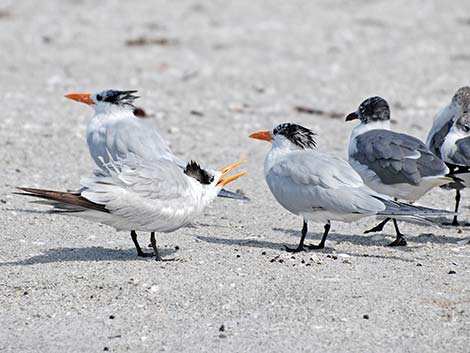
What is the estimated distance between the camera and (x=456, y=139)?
693 cm

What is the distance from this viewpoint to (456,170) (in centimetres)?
643

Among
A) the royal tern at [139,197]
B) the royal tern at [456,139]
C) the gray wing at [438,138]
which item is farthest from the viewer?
the gray wing at [438,138]

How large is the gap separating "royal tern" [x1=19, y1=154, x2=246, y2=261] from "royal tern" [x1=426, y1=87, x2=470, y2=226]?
173 cm

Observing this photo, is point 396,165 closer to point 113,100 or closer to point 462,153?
point 462,153

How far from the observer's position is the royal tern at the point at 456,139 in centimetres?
651

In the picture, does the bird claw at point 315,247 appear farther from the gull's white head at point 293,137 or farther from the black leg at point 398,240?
the gull's white head at point 293,137

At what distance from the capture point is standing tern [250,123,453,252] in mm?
5766

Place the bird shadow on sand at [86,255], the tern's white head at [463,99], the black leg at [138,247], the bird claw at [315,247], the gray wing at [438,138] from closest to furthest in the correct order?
the bird shadow on sand at [86,255] < the black leg at [138,247] < the bird claw at [315,247] < the gray wing at [438,138] < the tern's white head at [463,99]

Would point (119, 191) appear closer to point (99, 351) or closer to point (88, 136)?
point (99, 351)

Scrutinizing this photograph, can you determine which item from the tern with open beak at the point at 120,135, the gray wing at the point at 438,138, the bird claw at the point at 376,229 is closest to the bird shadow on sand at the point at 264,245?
the tern with open beak at the point at 120,135

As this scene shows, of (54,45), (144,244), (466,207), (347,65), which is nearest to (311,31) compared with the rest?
(347,65)

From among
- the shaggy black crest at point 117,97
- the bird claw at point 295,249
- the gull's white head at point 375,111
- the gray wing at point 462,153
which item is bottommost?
the bird claw at point 295,249

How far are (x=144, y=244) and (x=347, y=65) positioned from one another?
6.90 metres

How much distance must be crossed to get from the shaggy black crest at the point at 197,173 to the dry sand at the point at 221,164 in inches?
16.7
